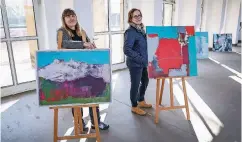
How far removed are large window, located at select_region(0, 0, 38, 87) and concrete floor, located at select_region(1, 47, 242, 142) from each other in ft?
1.43

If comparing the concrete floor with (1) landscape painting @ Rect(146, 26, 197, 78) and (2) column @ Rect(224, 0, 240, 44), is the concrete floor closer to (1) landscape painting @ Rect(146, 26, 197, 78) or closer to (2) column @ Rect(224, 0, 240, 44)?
(1) landscape painting @ Rect(146, 26, 197, 78)

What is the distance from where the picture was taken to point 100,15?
192 inches

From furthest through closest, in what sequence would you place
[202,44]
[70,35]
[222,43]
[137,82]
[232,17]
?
[232,17], [222,43], [202,44], [137,82], [70,35]

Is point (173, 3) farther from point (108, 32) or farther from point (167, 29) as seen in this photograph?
point (167, 29)

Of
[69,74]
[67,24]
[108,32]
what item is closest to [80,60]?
[69,74]

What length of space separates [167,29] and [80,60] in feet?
4.06

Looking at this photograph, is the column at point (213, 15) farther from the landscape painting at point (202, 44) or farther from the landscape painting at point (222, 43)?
the landscape painting at point (202, 44)

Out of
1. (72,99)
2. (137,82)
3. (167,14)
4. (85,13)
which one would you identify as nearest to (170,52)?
(137,82)

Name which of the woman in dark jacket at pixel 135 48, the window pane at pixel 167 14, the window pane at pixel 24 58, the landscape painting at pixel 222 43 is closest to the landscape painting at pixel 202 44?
the window pane at pixel 167 14

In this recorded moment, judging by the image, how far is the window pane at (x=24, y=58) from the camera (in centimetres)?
384

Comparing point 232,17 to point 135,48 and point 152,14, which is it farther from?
point 135,48

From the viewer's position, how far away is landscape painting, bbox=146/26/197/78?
2605 millimetres

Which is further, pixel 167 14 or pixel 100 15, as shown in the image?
pixel 167 14

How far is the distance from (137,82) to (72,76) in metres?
1.09
